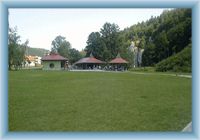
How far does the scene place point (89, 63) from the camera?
9.47 meters

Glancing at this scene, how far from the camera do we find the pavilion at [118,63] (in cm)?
927

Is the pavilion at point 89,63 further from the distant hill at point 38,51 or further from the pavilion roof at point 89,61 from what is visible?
the distant hill at point 38,51

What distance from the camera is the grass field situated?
691 centimetres

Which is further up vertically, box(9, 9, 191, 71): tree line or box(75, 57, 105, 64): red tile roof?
box(9, 9, 191, 71): tree line

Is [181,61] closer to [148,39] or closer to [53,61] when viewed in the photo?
[148,39]

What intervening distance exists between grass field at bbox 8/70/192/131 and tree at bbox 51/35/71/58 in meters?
1.25

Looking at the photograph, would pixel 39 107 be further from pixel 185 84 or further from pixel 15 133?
pixel 185 84

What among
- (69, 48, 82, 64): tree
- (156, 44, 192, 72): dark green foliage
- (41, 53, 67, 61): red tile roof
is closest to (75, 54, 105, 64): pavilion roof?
(69, 48, 82, 64): tree

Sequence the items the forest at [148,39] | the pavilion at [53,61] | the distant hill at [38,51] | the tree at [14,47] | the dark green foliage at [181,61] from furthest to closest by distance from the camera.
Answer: the dark green foliage at [181,61] < the pavilion at [53,61] < the forest at [148,39] < the distant hill at [38,51] < the tree at [14,47]

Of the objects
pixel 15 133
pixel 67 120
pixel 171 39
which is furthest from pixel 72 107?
pixel 171 39

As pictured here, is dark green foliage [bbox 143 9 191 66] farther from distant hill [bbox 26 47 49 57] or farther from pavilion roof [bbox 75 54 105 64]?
distant hill [bbox 26 47 49 57]

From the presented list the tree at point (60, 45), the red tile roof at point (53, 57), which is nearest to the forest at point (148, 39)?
the tree at point (60, 45)

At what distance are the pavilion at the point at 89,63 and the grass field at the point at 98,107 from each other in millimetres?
640

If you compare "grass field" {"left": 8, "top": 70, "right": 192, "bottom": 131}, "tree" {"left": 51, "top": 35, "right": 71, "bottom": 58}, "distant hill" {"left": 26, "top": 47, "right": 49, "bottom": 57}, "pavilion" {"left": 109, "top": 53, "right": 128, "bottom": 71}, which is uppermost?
"tree" {"left": 51, "top": 35, "right": 71, "bottom": 58}
